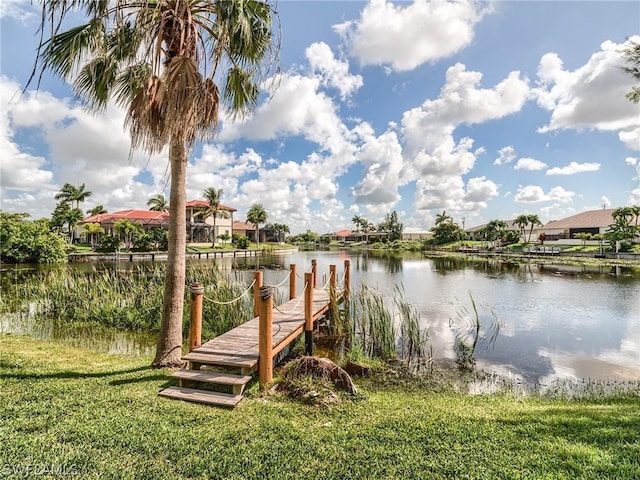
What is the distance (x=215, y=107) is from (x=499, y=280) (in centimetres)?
2308

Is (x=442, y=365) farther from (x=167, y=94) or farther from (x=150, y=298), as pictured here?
(x=150, y=298)

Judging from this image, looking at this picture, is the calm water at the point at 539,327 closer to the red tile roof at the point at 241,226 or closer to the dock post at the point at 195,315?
the dock post at the point at 195,315

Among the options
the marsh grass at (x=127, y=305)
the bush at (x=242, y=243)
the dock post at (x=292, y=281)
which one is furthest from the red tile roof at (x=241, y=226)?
the dock post at (x=292, y=281)

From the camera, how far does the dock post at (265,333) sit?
4.96 meters

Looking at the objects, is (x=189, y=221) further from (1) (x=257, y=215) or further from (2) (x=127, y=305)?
(2) (x=127, y=305)

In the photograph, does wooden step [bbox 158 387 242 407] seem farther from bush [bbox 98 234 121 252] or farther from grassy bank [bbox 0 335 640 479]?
bush [bbox 98 234 121 252]

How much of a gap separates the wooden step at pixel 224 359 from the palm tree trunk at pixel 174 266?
2.16 ft

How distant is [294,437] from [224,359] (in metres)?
1.98

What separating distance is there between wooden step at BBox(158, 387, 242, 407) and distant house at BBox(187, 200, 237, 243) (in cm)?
4669

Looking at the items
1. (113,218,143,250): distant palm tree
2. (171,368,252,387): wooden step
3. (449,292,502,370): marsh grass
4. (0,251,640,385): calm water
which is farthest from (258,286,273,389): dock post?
(113,218,143,250): distant palm tree

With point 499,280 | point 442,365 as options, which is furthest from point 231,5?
point 499,280

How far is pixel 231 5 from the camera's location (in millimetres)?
4668

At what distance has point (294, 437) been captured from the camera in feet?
11.6

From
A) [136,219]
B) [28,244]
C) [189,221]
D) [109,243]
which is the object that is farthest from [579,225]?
[28,244]
